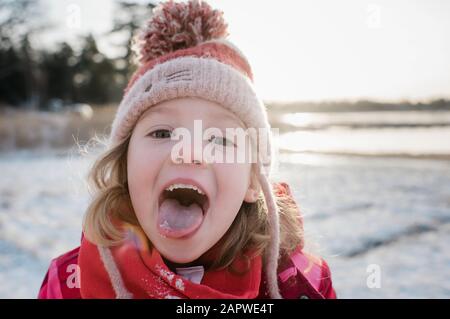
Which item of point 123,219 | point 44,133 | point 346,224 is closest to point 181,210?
point 123,219

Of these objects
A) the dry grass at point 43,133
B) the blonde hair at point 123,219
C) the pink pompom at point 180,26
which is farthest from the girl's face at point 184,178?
the dry grass at point 43,133

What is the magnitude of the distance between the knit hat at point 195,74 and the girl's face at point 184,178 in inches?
2.5

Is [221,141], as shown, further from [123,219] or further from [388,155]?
[388,155]

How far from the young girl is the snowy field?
479mm

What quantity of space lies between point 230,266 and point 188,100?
2.16 feet

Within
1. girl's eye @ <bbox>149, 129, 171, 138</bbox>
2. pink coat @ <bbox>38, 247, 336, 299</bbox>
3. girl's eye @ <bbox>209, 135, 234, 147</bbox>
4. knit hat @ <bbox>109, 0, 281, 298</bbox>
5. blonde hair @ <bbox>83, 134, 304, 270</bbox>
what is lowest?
pink coat @ <bbox>38, 247, 336, 299</bbox>

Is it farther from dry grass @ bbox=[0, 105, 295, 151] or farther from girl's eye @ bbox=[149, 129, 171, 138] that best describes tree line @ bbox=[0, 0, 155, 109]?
girl's eye @ bbox=[149, 129, 171, 138]

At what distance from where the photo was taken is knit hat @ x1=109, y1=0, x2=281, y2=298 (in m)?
1.72

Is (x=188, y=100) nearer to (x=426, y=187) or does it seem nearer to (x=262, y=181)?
(x=262, y=181)

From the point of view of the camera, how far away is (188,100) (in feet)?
5.54

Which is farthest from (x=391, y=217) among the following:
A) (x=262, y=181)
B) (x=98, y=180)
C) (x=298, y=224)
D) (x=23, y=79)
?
(x=23, y=79)

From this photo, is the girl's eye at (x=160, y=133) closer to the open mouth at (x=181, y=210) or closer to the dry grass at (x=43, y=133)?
the open mouth at (x=181, y=210)

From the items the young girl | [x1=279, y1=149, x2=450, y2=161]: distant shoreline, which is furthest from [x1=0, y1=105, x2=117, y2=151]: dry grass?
the young girl

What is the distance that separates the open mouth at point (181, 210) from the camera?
1.56 metres
